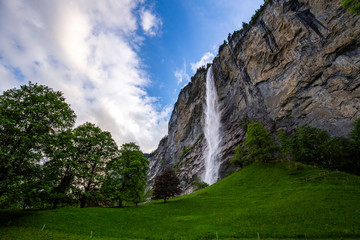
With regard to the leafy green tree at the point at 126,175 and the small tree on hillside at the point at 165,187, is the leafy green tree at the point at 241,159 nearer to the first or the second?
the small tree on hillside at the point at 165,187

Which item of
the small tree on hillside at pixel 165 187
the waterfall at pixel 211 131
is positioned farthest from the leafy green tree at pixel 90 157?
the waterfall at pixel 211 131

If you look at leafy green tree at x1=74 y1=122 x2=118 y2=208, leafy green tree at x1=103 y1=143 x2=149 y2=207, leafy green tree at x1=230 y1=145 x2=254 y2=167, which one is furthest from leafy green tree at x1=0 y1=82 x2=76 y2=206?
leafy green tree at x1=230 y1=145 x2=254 y2=167

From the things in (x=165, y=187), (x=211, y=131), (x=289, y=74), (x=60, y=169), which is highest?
(x=289, y=74)

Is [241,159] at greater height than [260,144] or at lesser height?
lesser

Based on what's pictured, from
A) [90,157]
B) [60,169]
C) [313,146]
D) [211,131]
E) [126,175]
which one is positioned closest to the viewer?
[60,169]

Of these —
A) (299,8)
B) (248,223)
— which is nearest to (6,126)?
(248,223)

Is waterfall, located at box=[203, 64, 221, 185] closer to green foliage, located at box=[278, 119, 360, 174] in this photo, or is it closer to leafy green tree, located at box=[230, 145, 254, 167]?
leafy green tree, located at box=[230, 145, 254, 167]

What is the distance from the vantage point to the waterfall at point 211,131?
7425 centimetres

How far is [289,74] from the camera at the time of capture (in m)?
62.3

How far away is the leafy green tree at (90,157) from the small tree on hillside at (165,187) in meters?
11.6

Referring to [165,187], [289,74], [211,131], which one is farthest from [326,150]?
[211,131]

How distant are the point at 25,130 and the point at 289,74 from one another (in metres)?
72.7

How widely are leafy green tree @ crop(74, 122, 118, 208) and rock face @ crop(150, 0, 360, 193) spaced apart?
159 feet

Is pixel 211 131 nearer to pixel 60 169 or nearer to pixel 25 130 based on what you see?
pixel 60 169
